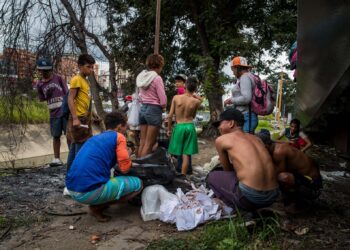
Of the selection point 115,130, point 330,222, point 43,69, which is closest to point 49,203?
point 115,130

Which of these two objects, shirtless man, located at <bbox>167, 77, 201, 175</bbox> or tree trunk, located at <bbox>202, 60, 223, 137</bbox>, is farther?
tree trunk, located at <bbox>202, 60, 223, 137</bbox>

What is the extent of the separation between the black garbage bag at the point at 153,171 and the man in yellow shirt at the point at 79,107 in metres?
0.84

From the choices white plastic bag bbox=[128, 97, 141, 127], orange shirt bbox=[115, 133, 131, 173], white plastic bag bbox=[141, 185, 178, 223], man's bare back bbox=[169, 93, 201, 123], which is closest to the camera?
orange shirt bbox=[115, 133, 131, 173]

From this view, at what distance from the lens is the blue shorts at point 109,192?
3.30m

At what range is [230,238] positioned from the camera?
289 cm

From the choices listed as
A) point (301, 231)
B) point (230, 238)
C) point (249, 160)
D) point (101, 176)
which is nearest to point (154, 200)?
point (101, 176)

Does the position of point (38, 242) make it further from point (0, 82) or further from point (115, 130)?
point (0, 82)

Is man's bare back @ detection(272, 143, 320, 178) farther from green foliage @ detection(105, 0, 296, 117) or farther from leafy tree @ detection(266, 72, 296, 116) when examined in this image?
green foliage @ detection(105, 0, 296, 117)

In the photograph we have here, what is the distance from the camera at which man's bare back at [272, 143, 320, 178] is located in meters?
3.47

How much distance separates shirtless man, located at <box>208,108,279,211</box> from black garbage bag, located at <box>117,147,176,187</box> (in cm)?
74

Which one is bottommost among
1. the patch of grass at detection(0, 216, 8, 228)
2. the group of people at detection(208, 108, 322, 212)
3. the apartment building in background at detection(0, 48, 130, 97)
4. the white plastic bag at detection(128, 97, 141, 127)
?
the patch of grass at detection(0, 216, 8, 228)

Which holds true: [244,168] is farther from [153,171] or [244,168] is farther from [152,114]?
[152,114]

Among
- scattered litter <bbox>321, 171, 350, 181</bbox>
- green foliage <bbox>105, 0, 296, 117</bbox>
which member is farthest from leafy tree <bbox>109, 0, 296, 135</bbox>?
scattered litter <bbox>321, 171, 350, 181</bbox>

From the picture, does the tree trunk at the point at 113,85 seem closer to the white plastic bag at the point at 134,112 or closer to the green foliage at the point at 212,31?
the green foliage at the point at 212,31
